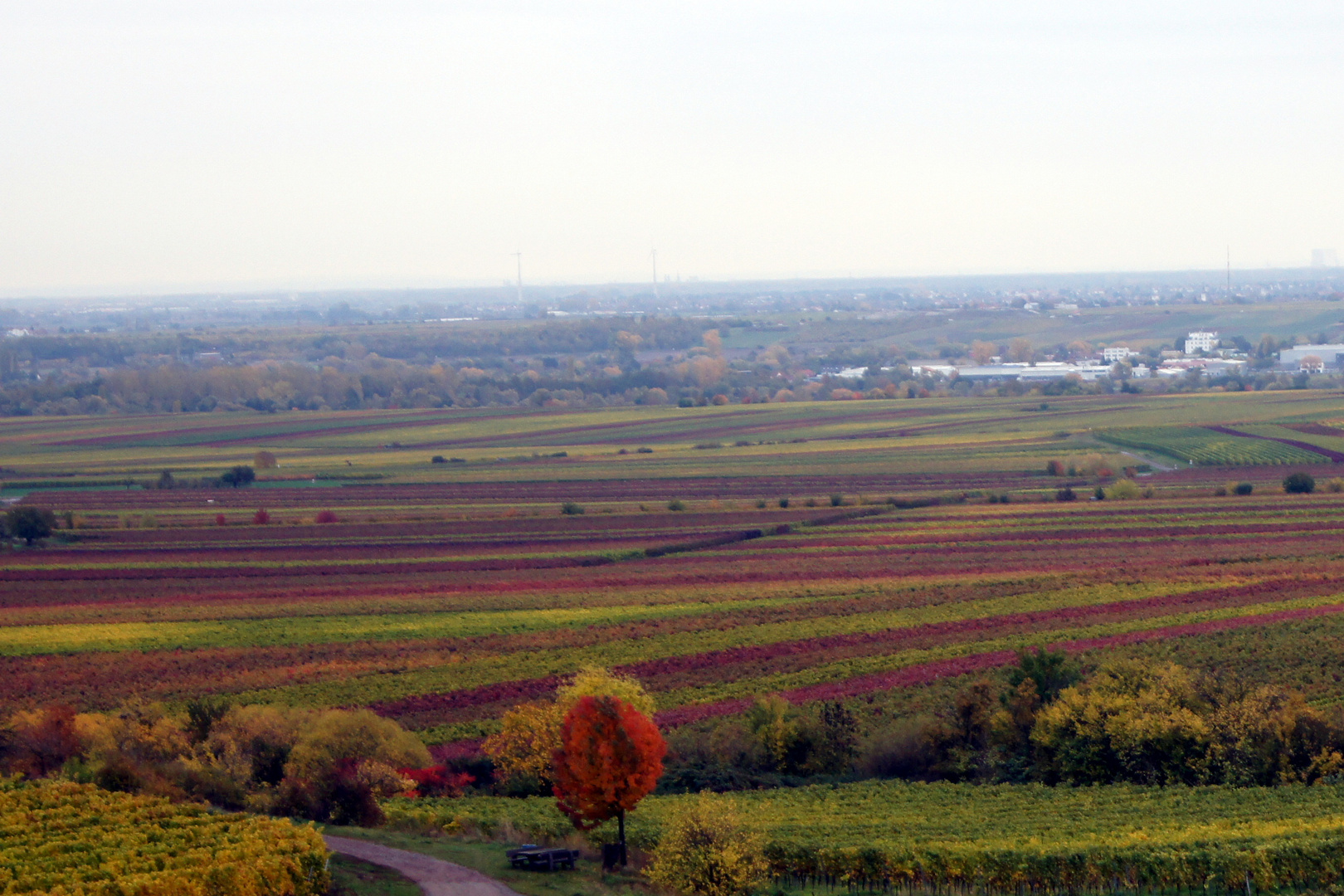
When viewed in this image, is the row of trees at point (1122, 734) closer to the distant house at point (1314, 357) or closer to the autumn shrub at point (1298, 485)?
the autumn shrub at point (1298, 485)

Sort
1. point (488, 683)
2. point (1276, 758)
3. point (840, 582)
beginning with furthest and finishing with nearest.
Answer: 1. point (840, 582)
2. point (488, 683)
3. point (1276, 758)

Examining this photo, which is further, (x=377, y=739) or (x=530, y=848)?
(x=377, y=739)

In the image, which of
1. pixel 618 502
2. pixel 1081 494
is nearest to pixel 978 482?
pixel 1081 494

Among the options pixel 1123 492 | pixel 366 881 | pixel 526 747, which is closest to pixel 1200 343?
pixel 1123 492

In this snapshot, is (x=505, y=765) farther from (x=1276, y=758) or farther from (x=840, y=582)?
(x=840, y=582)

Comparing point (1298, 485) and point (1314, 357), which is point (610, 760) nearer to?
point (1298, 485)

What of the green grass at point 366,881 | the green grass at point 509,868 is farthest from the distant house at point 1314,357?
the green grass at point 366,881

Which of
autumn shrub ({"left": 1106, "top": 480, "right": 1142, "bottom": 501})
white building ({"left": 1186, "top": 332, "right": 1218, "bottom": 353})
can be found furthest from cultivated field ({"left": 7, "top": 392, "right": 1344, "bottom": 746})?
white building ({"left": 1186, "top": 332, "right": 1218, "bottom": 353})

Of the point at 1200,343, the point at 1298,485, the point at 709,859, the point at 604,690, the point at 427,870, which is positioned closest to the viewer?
the point at 709,859
